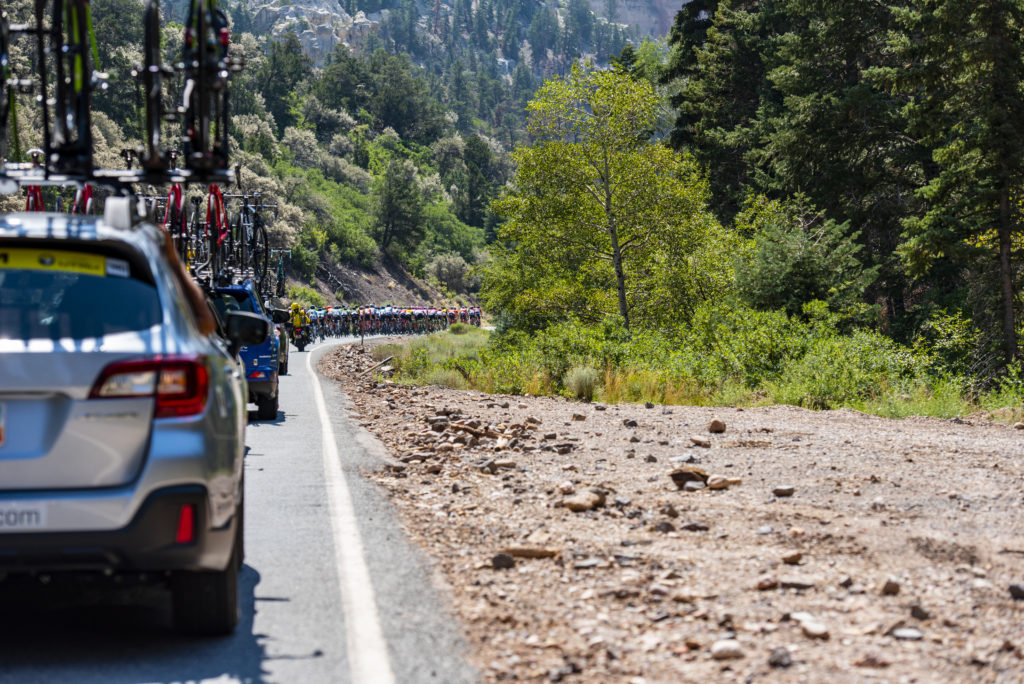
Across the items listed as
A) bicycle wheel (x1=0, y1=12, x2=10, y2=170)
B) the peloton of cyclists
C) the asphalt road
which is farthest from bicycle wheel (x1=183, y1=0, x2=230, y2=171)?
the peloton of cyclists

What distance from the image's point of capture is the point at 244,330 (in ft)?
23.3

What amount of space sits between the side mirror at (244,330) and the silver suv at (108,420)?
6.31ft

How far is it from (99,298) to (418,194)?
353ft

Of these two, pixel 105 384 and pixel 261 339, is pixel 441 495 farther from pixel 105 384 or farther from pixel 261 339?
pixel 105 384

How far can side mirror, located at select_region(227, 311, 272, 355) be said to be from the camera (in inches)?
279

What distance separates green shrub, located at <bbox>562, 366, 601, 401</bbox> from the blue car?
20.7 feet

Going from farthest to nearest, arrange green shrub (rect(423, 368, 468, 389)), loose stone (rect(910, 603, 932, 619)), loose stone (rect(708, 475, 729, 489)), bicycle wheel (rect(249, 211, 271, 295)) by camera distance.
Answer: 1. green shrub (rect(423, 368, 468, 389))
2. bicycle wheel (rect(249, 211, 271, 295))
3. loose stone (rect(708, 475, 729, 489))
4. loose stone (rect(910, 603, 932, 619))

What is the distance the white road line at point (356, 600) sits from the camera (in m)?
4.86

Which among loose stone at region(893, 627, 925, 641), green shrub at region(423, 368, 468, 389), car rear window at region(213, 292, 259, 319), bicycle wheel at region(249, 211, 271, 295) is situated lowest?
green shrub at region(423, 368, 468, 389)

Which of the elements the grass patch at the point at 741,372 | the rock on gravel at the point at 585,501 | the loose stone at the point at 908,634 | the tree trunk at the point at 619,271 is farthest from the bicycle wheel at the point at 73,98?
the tree trunk at the point at 619,271

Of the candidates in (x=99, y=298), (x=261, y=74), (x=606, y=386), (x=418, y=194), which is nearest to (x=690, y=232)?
(x=606, y=386)

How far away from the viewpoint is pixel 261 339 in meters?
7.13

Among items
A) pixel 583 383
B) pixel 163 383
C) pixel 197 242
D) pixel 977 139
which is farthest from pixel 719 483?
pixel 977 139

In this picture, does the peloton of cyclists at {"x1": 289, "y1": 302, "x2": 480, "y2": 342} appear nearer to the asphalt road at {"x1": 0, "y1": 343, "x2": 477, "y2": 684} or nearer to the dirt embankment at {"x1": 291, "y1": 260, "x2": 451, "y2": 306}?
the dirt embankment at {"x1": 291, "y1": 260, "x2": 451, "y2": 306}
